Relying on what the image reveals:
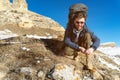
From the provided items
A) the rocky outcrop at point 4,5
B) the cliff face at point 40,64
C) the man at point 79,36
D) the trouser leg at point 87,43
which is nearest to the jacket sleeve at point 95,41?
the man at point 79,36

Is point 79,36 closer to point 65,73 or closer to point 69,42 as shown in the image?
point 69,42

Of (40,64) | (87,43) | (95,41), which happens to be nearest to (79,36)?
(87,43)

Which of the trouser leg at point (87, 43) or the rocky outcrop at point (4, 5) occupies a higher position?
the rocky outcrop at point (4, 5)

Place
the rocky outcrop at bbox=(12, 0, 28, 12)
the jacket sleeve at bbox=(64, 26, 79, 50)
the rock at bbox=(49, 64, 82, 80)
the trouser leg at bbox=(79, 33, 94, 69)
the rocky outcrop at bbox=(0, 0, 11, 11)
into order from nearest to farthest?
the rock at bbox=(49, 64, 82, 80)
the jacket sleeve at bbox=(64, 26, 79, 50)
the trouser leg at bbox=(79, 33, 94, 69)
the rocky outcrop at bbox=(0, 0, 11, 11)
the rocky outcrop at bbox=(12, 0, 28, 12)

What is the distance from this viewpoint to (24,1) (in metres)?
85.8

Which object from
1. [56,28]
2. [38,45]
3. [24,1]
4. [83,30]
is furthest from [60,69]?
[24,1]

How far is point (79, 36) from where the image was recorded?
11.3m

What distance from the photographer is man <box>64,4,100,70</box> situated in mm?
10812

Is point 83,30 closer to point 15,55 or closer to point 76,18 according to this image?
point 76,18

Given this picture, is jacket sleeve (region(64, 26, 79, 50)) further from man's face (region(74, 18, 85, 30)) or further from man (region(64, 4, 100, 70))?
man's face (region(74, 18, 85, 30))

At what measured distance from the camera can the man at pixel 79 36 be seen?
1081 cm

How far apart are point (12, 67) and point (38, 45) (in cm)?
270

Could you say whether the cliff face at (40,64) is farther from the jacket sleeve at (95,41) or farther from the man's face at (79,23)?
the man's face at (79,23)

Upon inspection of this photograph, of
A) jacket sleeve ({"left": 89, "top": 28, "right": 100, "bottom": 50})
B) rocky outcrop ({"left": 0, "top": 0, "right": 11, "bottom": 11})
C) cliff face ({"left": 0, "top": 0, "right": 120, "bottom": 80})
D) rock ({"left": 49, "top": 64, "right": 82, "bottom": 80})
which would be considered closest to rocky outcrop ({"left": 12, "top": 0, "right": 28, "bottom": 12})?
rocky outcrop ({"left": 0, "top": 0, "right": 11, "bottom": 11})
